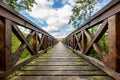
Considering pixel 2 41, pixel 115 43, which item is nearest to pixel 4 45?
pixel 2 41

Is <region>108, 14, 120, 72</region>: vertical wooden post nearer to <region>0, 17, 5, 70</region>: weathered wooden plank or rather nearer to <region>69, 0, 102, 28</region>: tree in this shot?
<region>0, 17, 5, 70</region>: weathered wooden plank

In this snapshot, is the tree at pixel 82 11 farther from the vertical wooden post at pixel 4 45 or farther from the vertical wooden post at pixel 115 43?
the vertical wooden post at pixel 4 45

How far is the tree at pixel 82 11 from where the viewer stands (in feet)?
33.8

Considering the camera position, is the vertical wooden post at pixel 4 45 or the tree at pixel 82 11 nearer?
the vertical wooden post at pixel 4 45

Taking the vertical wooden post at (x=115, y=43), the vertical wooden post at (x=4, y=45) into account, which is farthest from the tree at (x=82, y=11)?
the vertical wooden post at (x=4, y=45)

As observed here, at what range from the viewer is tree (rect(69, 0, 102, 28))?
406 inches

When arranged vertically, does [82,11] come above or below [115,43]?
above

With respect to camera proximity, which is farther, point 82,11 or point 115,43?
point 82,11

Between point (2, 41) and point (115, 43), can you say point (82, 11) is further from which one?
point (2, 41)

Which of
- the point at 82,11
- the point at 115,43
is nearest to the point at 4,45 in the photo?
the point at 115,43

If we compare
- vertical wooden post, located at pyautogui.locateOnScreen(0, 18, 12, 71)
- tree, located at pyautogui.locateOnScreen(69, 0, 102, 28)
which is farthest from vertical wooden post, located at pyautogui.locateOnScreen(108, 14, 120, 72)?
tree, located at pyautogui.locateOnScreen(69, 0, 102, 28)

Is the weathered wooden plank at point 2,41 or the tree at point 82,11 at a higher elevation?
the tree at point 82,11

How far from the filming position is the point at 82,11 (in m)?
11.9

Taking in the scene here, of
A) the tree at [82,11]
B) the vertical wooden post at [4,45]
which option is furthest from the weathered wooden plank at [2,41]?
the tree at [82,11]
